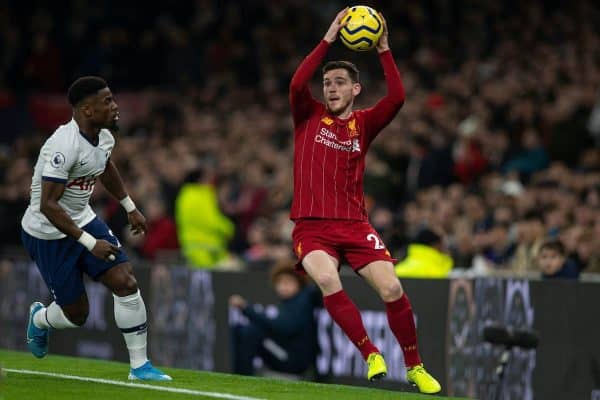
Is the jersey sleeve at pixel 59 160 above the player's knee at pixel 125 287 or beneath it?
above

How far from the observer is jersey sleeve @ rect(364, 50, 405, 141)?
9.31 meters

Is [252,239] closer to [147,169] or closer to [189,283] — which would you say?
[189,283]

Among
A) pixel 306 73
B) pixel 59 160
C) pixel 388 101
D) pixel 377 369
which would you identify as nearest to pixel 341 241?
pixel 377 369

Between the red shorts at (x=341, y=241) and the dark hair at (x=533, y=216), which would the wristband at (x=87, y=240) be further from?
the dark hair at (x=533, y=216)

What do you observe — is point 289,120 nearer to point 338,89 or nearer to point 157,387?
point 338,89

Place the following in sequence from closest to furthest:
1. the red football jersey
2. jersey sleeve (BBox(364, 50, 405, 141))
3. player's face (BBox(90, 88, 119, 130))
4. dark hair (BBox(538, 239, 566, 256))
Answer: player's face (BBox(90, 88, 119, 130))
the red football jersey
jersey sleeve (BBox(364, 50, 405, 141))
dark hair (BBox(538, 239, 566, 256))

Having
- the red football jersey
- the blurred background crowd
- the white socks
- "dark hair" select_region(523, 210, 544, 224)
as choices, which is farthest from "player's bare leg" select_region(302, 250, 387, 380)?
"dark hair" select_region(523, 210, 544, 224)

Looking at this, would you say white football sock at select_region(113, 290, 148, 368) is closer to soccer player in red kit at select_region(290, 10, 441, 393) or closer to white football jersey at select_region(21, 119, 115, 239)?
white football jersey at select_region(21, 119, 115, 239)

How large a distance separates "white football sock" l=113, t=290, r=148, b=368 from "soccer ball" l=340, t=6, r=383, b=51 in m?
2.27

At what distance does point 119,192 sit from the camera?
9609 mm

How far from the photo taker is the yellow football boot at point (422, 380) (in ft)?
30.0

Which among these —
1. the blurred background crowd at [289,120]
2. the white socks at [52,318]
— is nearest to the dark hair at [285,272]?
the blurred background crowd at [289,120]

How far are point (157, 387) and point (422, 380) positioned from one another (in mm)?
1799

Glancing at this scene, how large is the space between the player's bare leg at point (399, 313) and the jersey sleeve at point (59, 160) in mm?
2100
